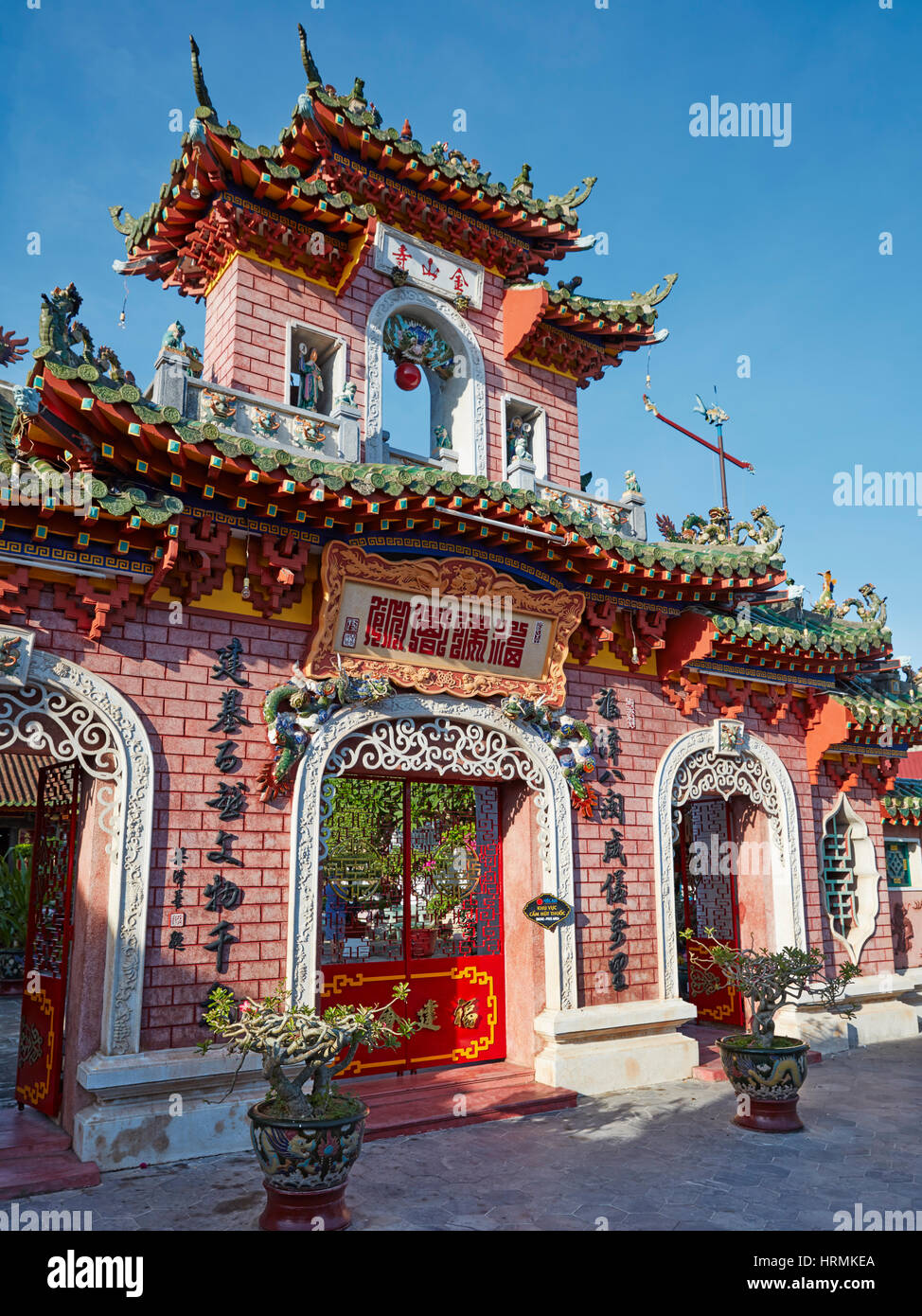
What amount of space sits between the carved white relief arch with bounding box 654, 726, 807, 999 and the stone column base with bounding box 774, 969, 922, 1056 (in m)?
0.93

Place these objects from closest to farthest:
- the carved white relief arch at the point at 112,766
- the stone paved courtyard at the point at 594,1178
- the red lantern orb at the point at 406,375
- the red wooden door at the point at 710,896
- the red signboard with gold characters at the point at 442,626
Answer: the stone paved courtyard at the point at 594,1178, the carved white relief arch at the point at 112,766, the red signboard with gold characters at the point at 442,626, the red lantern orb at the point at 406,375, the red wooden door at the point at 710,896

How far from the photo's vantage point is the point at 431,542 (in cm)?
820

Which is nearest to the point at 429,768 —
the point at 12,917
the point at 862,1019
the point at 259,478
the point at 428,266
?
the point at 259,478

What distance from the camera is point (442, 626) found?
8359mm

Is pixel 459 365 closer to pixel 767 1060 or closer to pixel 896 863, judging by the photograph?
pixel 767 1060

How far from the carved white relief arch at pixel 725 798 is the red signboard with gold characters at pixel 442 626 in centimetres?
194

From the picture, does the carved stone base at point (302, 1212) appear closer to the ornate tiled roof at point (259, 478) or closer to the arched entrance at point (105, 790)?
the arched entrance at point (105, 790)

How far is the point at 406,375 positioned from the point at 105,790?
18.6ft

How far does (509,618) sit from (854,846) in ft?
21.7

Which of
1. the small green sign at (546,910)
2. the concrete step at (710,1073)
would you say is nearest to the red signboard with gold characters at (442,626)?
the small green sign at (546,910)

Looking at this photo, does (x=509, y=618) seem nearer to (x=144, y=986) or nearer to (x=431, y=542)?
(x=431, y=542)

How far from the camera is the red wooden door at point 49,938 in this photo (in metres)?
6.98

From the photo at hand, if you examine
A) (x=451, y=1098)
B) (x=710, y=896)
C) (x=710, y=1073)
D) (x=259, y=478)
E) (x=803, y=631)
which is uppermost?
(x=259, y=478)

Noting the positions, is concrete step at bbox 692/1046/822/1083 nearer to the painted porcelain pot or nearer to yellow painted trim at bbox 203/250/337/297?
the painted porcelain pot
